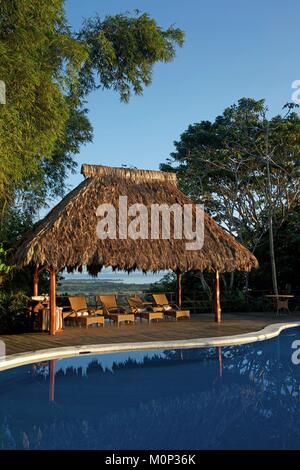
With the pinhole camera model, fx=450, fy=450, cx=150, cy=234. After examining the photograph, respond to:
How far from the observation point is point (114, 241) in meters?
11.5

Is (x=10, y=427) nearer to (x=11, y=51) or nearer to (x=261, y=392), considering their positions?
(x=261, y=392)

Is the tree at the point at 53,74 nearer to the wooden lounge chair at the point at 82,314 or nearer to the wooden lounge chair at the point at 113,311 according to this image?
the wooden lounge chair at the point at 82,314

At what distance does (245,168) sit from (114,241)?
32.5ft

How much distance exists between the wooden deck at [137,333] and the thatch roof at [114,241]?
156 cm

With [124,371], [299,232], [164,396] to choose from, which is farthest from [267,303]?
[164,396]

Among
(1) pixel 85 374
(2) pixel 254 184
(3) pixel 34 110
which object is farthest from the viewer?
(2) pixel 254 184

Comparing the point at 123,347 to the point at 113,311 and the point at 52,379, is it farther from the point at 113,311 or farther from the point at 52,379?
the point at 113,311

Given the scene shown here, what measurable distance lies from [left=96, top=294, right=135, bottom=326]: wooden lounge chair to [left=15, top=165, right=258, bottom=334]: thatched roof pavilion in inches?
55.6

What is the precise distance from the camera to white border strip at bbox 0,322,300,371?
7.66m

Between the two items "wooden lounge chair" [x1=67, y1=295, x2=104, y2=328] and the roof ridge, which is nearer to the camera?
"wooden lounge chair" [x1=67, y1=295, x2=104, y2=328]

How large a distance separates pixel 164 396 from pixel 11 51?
6554mm

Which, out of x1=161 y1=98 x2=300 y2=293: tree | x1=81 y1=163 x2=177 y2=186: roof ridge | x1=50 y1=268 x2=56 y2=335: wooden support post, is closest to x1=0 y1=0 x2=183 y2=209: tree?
x1=81 y1=163 x2=177 y2=186: roof ridge

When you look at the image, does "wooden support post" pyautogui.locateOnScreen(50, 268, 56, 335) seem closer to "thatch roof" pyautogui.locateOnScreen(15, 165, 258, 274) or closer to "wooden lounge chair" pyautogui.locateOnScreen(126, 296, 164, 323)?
"thatch roof" pyautogui.locateOnScreen(15, 165, 258, 274)

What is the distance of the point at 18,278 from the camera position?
39.5 feet
